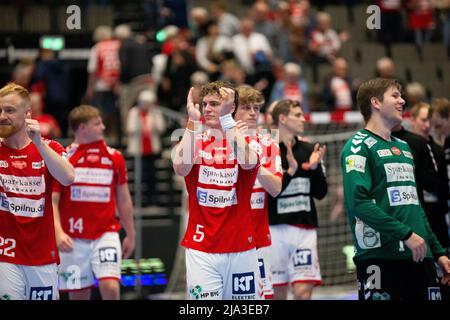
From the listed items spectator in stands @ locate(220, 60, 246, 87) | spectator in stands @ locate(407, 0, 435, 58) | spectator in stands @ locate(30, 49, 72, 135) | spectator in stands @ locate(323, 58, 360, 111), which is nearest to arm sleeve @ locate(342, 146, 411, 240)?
spectator in stands @ locate(220, 60, 246, 87)

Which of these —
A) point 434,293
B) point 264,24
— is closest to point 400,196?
point 434,293

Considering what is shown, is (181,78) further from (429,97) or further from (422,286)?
(422,286)

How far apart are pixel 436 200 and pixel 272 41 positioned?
11.0 metres

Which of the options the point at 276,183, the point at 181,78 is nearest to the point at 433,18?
the point at 181,78

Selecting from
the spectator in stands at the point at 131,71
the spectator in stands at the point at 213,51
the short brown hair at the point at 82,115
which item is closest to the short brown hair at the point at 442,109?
the short brown hair at the point at 82,115

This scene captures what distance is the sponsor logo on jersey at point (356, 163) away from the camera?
8375 mm

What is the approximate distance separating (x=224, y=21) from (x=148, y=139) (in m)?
5.28

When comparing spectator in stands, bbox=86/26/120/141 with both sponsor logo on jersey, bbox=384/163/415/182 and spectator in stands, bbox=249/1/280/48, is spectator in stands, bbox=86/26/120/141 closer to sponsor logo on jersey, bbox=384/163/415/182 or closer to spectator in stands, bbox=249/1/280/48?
spectator in stands, bbox=249/1/280/48

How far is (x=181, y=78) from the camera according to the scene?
61.5ft

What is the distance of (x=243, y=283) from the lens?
8453 mm

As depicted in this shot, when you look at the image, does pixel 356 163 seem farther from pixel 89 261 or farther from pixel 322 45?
pixel 322 45

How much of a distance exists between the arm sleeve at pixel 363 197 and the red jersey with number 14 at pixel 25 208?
242 cm

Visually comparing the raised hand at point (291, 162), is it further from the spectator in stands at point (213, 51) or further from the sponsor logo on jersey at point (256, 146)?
the spectator in stands at point (213, 51)

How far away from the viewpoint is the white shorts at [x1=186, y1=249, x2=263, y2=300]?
8305 mm
